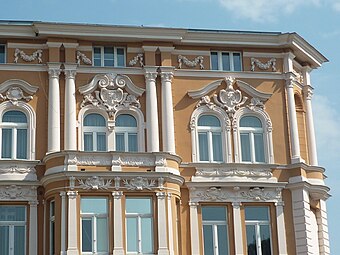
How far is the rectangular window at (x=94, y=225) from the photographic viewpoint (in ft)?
120

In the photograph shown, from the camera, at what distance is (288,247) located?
130 feet

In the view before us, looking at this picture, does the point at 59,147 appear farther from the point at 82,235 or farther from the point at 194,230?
the point at 194,230

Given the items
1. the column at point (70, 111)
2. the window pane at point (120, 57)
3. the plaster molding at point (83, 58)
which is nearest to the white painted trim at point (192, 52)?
the window pane at point (120, 57)

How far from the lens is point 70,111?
39.3 m

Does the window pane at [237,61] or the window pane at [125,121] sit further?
the window pane at [237,61]

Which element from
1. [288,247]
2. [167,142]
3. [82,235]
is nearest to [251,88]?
[167,142]

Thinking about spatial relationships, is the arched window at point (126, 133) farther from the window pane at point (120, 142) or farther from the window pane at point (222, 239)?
the window pane at point (222, 239)

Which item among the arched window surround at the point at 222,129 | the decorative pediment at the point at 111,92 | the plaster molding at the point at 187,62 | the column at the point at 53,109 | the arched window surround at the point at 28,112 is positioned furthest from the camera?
the plaster molding at the point at 187,62

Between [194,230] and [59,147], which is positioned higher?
[59,147]

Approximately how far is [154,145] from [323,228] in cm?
885

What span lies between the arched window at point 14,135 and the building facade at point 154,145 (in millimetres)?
52

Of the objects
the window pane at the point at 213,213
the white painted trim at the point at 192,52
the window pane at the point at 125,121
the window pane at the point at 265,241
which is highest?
the white painted trim at the point at 192,52

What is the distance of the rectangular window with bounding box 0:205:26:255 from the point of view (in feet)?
123

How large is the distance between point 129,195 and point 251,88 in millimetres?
8030
